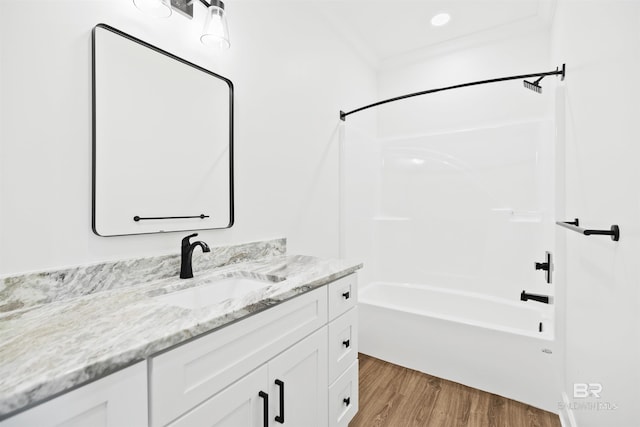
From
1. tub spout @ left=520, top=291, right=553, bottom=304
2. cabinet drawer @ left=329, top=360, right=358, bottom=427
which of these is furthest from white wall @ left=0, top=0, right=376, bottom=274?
tub spout @ left=520, top=291, right=553, bottom=304

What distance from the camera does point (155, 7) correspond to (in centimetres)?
117

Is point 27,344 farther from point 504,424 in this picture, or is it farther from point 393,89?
point 393,89

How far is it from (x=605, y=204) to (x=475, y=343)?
128 centimetres

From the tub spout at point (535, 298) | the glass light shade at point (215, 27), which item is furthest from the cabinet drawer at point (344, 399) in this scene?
the glass light shade at point (215, 27)

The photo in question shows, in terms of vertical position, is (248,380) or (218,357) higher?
(218,357)

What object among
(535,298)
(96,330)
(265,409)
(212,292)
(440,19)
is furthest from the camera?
(440,19)

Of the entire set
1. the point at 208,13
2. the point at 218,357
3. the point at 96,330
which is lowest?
the point at 218,357

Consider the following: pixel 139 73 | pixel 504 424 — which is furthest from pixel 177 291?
pixel 504 424

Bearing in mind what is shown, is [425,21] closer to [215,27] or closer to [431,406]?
[215,27]

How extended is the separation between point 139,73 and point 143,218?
1.88 ft

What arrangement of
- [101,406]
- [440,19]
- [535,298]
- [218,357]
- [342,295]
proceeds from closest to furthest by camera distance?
[101,406]
[218,357]
[342,295]
[535,298]
[440,19]

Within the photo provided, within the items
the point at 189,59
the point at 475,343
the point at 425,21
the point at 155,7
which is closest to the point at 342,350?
the point at 475,343

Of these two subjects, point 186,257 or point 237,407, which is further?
point 186,257

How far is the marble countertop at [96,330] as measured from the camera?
537mm
